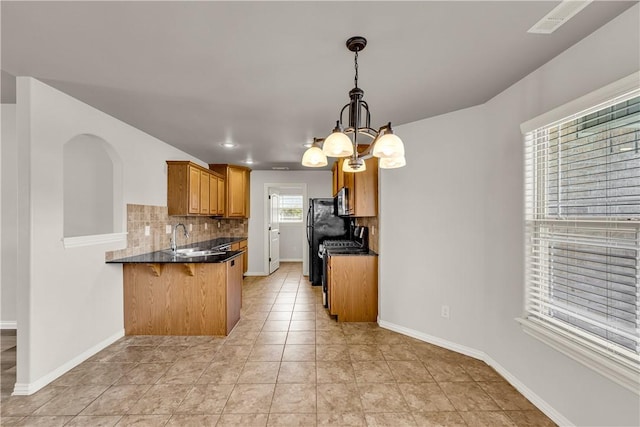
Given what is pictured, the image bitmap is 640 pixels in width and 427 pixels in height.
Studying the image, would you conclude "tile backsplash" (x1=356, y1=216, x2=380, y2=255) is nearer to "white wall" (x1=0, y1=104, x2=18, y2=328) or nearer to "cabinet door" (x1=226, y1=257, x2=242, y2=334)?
"cabinet door" (x1=226, y1=257, x2=242, y2=334)

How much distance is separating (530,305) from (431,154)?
1.65m

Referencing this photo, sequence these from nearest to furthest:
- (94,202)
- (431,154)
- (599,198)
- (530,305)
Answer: (599,198)
(530,305)
(431,154)
(94,202)

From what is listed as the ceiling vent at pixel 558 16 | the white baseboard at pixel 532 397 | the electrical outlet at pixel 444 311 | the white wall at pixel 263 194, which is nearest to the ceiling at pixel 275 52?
the ceiling vent at pixel 558 16

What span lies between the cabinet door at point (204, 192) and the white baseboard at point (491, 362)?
3.15 meters

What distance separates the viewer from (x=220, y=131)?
11.8 feet

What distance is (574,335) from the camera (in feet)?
5.81

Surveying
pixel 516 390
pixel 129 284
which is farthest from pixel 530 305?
pixel 129 284

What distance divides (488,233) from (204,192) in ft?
13.2

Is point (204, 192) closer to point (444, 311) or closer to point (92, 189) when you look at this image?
point (92, 189)

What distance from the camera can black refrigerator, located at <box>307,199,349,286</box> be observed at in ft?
18.2

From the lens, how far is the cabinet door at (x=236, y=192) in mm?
5684

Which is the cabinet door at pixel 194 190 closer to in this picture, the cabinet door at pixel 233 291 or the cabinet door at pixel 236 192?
the cabinet door at pixel 236 192

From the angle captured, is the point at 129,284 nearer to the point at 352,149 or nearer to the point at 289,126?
the point at 289,126

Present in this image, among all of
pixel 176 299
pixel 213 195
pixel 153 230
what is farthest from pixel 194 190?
pixel 176 299
